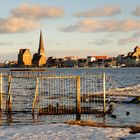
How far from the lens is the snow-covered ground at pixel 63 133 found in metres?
16.8

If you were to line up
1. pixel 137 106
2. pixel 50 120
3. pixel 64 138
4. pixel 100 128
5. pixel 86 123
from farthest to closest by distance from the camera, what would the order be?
1. pixel 137 106
2. pixel 50 120
3. pixel 86 123
4. pixel 100 128
5. pixel 64 138

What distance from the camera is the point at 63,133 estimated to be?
1762 centimetres

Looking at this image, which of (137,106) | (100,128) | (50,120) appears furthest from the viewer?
(137,106)

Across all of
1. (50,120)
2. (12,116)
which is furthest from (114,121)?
(12,116)

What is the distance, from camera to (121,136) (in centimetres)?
1711

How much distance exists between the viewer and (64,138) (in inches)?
655

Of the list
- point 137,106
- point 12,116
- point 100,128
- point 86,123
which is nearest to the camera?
point 100,128

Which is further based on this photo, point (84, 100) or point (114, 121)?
point (84, 100)

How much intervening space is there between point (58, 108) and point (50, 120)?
335cm

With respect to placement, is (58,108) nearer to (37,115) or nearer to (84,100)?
(37,115)

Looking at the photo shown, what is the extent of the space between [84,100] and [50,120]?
11454 mm

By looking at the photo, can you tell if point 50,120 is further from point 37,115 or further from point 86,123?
point 86,123

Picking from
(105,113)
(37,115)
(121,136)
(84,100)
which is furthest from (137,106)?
(121,136)

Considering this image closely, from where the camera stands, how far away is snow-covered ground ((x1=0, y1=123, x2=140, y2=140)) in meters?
16.8
